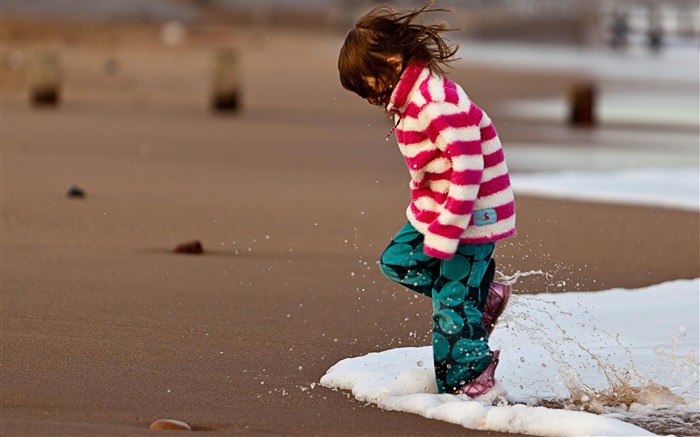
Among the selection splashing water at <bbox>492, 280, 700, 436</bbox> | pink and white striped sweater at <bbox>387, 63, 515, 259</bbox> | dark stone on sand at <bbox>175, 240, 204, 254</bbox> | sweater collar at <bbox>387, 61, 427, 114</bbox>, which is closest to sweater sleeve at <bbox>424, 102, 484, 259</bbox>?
pink and white striped sweater at <bbox>387, 63, 515, 259</bbox>

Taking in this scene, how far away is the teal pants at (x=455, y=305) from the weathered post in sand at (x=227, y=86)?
44.8 ft

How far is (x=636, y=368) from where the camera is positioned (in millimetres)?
5215

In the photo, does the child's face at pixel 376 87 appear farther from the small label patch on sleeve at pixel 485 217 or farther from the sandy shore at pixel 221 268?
the sandy shore at pixel 221 268

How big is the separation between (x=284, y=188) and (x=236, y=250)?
301 cm

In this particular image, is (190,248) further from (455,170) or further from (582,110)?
(582,110)

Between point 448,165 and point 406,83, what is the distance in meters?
0.30

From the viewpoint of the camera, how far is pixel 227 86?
1847 centimetres

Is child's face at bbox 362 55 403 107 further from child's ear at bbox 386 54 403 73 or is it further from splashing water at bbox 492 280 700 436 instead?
splashing water at bbox 492 280 700 436

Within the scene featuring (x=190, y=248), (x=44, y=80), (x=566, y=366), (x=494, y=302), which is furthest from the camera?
(x=44, y=80)

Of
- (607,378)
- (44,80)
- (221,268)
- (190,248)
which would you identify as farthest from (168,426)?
(44,80)

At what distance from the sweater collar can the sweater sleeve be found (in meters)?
0.12

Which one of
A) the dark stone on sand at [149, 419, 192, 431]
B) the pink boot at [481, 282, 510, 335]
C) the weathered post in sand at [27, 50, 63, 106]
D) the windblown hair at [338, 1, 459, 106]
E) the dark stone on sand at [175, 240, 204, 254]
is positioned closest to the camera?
the dark stone on sand at [149, 419, 192, 431]

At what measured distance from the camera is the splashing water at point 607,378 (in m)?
4.61

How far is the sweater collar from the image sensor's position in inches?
179
